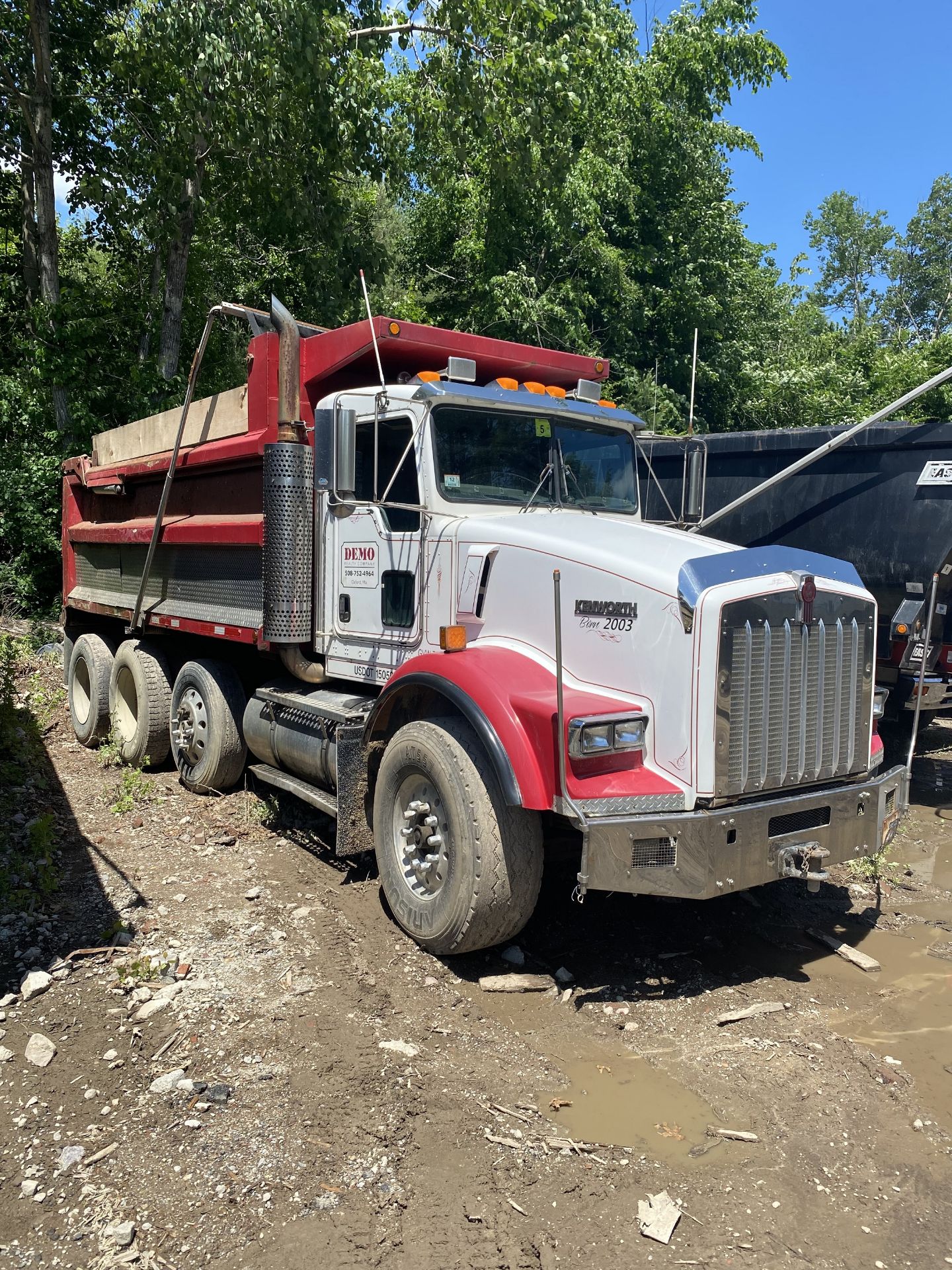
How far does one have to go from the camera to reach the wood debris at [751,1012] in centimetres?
377

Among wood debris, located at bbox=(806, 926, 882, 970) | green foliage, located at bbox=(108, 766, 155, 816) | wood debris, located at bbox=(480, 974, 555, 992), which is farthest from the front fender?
green foliage, located at bbox=(108, 766, 155, 816)

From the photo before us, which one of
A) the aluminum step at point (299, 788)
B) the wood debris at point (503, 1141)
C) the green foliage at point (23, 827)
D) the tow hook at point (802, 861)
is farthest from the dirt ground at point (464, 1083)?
the tow hook at point (802, 861)

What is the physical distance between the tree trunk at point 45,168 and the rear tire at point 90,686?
639cm

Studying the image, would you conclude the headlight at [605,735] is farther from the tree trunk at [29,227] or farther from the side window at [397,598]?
the tree trunk at [29,227]

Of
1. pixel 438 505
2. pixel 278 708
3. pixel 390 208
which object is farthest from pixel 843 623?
pixel 390 208

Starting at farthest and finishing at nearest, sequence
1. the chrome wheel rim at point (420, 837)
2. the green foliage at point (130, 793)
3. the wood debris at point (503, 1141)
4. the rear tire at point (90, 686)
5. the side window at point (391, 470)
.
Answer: the rear tire at point (90, 686), the green foliage at point (130, 793), the side window at point (391, 470), the chrome wheel rim at point (420, 837), the wood debris at point (503, 1141)

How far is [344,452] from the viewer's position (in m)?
4.66

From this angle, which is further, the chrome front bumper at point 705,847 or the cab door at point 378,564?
the cab door at point 378,564

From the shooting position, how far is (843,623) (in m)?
4.08

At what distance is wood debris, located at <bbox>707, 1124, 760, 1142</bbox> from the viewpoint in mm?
3000

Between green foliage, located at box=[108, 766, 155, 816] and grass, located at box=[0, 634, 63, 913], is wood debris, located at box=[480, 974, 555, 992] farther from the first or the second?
green foliage, located at box=[108, 766, 155, 816]

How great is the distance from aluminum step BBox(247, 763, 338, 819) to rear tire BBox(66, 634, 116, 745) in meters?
2.62

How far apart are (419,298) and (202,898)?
53.5 ft

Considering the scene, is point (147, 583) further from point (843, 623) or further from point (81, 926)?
point (843, 623)
